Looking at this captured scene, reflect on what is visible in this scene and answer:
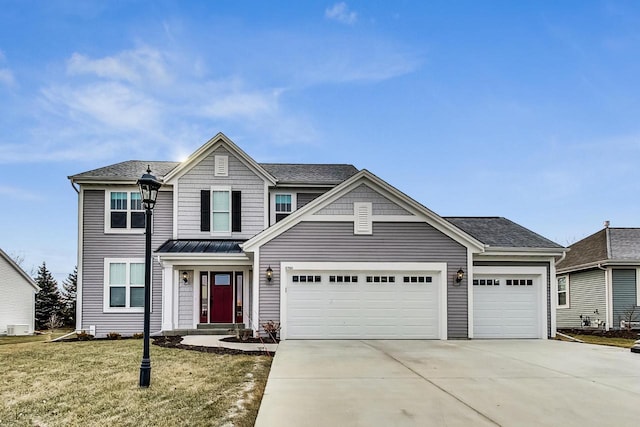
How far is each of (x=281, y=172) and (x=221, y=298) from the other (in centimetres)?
541

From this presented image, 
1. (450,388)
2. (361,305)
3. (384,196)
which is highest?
(384,196)

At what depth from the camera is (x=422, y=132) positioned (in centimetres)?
2114

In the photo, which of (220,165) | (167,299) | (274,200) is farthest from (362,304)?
(220,165)

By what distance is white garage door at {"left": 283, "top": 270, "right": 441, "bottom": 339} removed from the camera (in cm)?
1402

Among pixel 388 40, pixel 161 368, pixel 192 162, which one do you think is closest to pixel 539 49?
pixel 388 40

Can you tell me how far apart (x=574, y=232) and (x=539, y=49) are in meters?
39.1

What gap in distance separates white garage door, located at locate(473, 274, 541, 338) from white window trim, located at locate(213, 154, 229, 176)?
9150 mm

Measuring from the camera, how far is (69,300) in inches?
1283

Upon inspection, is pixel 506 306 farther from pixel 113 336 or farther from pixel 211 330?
pixel 113 336

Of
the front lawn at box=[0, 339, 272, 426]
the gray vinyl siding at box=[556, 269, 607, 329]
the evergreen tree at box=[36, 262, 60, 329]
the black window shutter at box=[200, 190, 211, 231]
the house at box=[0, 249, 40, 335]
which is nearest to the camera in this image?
the front lawn at box=[0, 339, 272, 426]

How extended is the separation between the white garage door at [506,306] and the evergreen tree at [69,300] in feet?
86.3

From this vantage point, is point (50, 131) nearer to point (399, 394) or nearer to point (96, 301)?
point (96, 301)

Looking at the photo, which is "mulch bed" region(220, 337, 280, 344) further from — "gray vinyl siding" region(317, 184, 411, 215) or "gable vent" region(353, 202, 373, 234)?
"gray vinyl siding" region(317, 184, 411, 215)

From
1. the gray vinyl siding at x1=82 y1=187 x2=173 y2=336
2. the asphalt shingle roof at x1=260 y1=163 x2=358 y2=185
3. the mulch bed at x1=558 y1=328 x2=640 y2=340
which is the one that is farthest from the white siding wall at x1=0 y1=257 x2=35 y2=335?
the mulch bed at x1=558 y1=328 x2=640 y2=340
